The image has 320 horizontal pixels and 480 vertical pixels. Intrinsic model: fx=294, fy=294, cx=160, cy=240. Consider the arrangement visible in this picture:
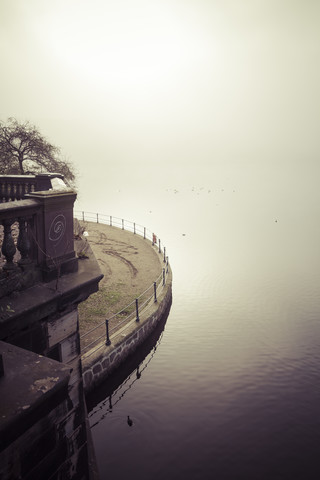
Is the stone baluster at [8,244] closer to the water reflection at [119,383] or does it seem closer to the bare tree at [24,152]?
the water reflection at [119,383]

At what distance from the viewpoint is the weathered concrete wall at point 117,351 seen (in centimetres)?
976

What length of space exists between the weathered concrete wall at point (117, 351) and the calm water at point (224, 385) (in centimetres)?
64

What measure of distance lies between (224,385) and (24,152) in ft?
76.2

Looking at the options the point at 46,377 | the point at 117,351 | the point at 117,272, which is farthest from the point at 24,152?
the point at 46,377

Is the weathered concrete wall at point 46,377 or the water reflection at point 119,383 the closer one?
the weathered concrete wall at point 46,377

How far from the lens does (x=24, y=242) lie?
3.94m

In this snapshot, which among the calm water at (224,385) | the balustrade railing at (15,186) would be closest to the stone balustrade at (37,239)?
the balustrade railing at (15,186)

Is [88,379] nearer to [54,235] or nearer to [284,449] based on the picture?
[284,449]

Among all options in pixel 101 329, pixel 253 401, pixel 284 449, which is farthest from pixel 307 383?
pixel 101 329

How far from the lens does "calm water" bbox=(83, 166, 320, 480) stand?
845 cm

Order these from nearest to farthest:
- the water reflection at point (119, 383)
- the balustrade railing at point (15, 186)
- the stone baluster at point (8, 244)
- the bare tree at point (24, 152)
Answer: the stone baluster at point (8, 244), the balustrade railing at point (15, 186), the water reflection at point (119, 383), the bare tree at point (24, 152)

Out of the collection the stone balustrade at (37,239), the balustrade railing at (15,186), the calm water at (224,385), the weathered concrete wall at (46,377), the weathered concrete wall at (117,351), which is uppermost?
the balustrade railing at (15,186)

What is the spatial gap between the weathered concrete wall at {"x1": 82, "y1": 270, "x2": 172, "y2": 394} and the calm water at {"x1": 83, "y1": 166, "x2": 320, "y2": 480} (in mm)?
643

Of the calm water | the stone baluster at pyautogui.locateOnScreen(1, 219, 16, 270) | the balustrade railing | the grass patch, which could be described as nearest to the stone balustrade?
the stone baluster at pyautogui.locateOnScreen(1, 219, 16, 270)
